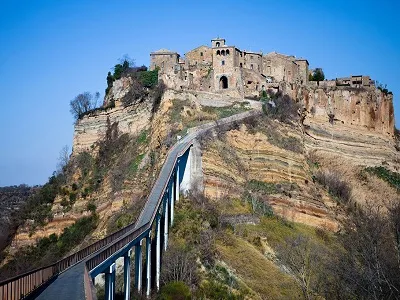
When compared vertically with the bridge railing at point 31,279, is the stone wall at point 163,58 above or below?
above

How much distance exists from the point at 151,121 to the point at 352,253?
22327mm

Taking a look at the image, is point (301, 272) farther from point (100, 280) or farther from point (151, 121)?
point (151, 121)

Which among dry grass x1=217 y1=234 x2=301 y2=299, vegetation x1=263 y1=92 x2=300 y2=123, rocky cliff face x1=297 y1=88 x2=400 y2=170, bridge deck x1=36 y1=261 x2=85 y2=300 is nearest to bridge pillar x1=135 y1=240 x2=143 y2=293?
dry grass x1=217 y1=234 x2=301 y2=299

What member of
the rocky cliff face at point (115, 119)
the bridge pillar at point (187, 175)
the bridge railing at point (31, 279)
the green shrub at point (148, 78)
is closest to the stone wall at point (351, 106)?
the green shrub at point (148, 78)

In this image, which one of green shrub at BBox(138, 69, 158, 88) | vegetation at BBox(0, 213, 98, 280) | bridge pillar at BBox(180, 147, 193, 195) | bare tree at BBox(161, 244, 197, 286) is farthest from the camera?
green shrub at BBox(138, 69, 158, 88)

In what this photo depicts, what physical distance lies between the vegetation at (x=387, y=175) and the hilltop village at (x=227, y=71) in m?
11.2

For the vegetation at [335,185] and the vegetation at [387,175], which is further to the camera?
the vegetation at [387,175]

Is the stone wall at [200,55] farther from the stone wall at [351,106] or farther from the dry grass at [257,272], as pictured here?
the dry grass at [257,272]

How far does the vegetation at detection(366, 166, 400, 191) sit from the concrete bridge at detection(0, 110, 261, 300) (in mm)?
18290

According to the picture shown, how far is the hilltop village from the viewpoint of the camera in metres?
62.7

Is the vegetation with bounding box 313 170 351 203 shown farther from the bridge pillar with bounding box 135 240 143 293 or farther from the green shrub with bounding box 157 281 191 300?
the bridge pillar with bounding box 135 240 143 293

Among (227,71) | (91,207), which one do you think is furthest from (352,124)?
(91,207)

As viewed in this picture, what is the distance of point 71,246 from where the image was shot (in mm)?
49281

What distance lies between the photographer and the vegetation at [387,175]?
6322cm
